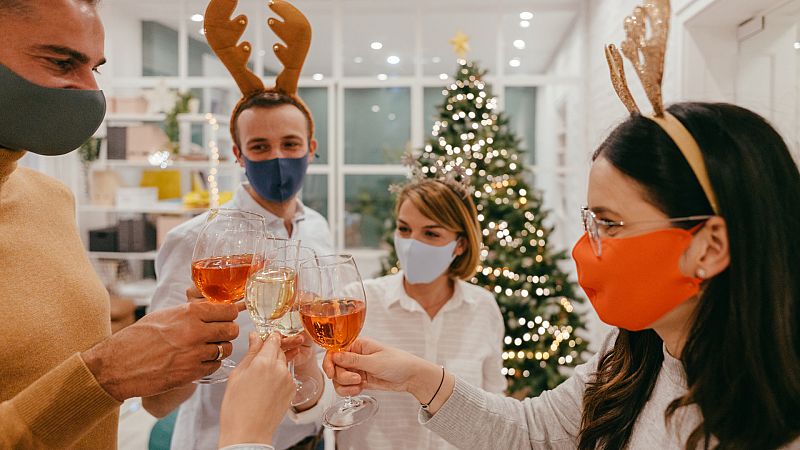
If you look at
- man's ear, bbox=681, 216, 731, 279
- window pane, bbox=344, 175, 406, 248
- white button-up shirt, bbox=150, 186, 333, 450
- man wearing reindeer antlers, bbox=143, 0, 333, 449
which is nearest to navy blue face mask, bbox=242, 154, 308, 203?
man wearing reindeer antlers, bbox=143, 0, 333, 449

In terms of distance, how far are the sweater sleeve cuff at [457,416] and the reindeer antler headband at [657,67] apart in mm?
717

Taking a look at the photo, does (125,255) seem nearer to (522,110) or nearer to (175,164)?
(175,164)

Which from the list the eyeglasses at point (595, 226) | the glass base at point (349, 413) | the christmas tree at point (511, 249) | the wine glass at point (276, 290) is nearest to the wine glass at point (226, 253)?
the wine glass at point (276, 290)

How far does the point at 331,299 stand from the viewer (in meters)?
1.11

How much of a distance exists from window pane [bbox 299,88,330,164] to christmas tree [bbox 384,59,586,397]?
6.19ft

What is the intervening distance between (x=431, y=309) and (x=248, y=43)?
123 centimetres

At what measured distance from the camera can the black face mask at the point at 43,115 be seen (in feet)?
3.53

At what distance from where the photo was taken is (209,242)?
113cm

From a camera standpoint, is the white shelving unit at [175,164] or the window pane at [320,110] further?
the window pane at [320,110]

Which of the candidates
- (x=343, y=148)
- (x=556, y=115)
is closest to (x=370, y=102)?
(x=343, y=148)

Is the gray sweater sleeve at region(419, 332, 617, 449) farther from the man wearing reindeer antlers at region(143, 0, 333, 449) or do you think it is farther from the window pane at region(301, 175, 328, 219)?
the window pane at region(301, 175, 328, 219)

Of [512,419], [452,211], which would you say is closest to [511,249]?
[452,211]

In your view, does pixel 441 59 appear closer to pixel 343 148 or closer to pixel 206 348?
pixel 343 148

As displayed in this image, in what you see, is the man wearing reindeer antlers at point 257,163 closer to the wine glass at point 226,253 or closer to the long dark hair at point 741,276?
the wine glass at point 226,253
